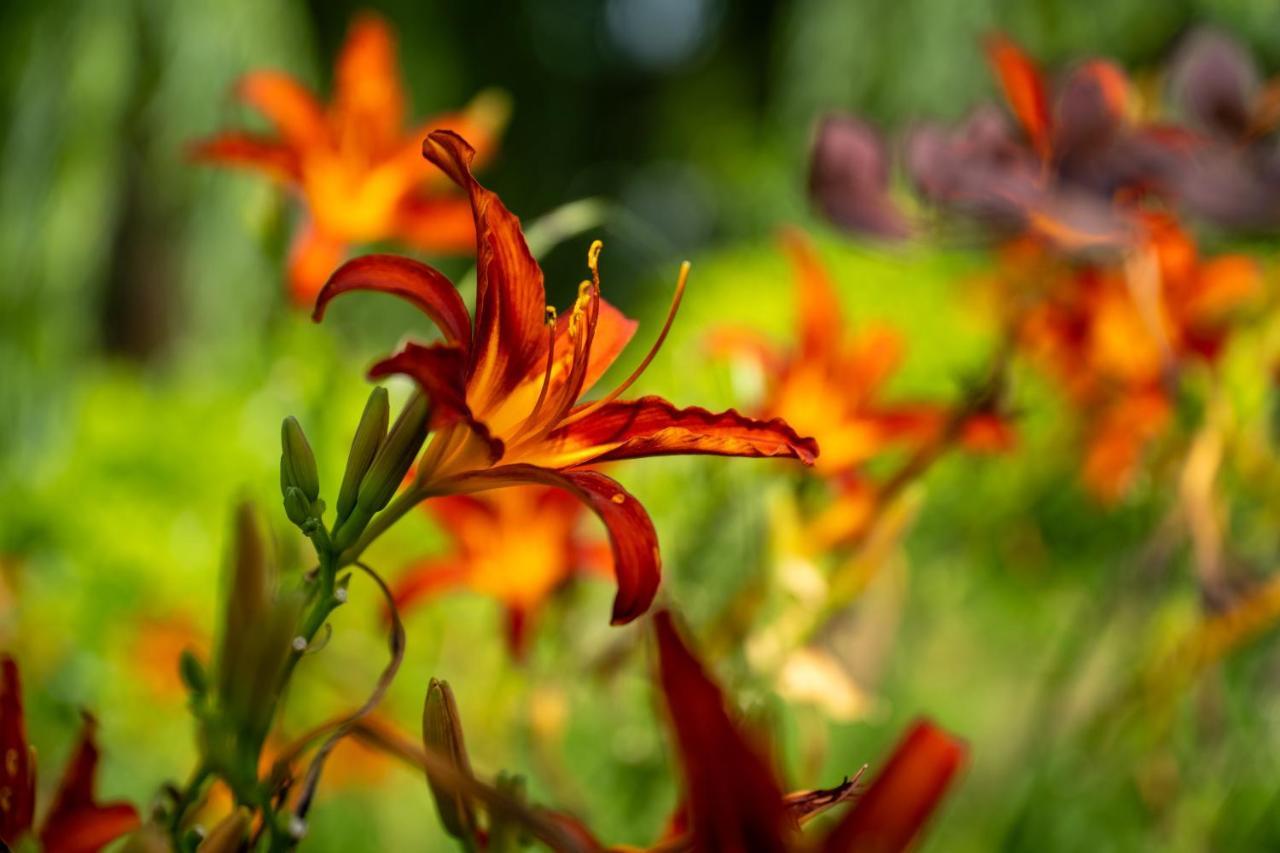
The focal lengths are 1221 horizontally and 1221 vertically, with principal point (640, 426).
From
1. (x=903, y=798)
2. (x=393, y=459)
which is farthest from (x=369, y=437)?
(x=903, y=798)

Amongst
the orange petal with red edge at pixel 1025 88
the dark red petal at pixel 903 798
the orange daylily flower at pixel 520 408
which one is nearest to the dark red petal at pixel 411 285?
the orange daylily flower at pixel 520 408

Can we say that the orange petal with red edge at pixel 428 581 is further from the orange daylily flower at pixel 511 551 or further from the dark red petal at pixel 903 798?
the dark red petal at pixel 903 798

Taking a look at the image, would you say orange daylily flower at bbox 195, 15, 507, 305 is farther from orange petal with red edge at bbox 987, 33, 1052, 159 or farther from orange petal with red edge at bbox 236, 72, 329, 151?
orange petal with red edge at bbox 987, 33, 1052, 159

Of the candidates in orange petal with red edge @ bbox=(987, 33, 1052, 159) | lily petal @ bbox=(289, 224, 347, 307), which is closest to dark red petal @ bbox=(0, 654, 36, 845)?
lily petal @ bbox=(289, 224, 347, 307)

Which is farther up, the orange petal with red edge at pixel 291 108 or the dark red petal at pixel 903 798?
the orange petal with red edge at pixel 291 108

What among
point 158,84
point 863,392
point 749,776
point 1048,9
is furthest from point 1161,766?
point 1048,9
